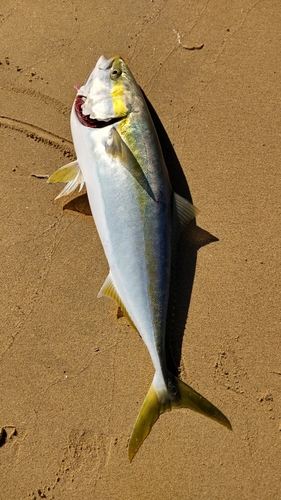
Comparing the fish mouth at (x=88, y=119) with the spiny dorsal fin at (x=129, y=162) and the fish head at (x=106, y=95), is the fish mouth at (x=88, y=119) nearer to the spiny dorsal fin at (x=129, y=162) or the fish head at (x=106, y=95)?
the fish head at (x=106, y=95)

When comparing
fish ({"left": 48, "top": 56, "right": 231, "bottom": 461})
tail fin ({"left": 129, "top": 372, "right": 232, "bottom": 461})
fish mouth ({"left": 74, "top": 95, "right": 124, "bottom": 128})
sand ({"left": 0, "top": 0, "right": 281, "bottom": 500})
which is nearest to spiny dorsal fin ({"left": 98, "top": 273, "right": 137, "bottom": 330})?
fish ({"left": 48, "top": 56, "right": 231, "bottom": 461})

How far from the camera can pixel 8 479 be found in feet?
8.19

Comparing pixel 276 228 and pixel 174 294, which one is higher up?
pixel 276 228

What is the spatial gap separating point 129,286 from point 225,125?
1264 mm

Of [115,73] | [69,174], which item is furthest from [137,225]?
[115,73]

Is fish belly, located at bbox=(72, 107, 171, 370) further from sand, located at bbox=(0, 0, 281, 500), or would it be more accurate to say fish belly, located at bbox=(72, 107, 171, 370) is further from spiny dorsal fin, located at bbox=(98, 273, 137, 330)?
sand, located at bbox=(0, 0, 281, 500)

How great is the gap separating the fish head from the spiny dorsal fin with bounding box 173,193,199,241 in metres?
0.58

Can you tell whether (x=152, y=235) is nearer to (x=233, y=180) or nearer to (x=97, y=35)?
(x=233, y=180)

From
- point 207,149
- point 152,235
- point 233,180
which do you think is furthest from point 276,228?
point 152,235

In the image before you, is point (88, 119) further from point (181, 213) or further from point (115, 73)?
point (181, 213)

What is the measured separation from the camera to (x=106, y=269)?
8.84 feet

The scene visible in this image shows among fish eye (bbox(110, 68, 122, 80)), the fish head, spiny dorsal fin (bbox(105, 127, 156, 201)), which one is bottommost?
spiny dorsal fin (bbox(105, 127, 156, 201))

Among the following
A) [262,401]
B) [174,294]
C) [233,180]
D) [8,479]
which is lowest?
[8,479]

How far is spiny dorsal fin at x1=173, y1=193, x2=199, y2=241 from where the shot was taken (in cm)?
251
